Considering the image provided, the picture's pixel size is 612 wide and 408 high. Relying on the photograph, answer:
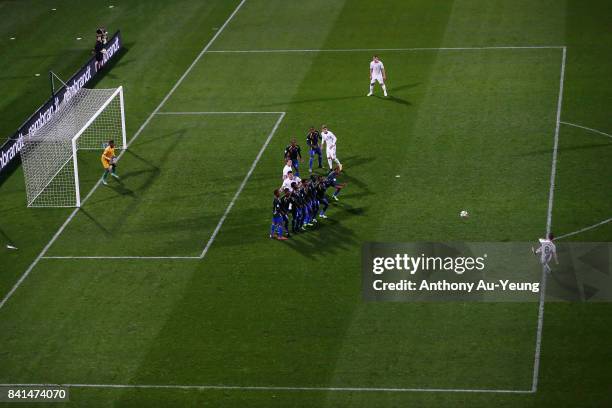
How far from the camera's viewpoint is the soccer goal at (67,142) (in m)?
44.0

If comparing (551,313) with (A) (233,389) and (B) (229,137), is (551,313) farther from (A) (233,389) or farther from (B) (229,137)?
(B) (229,137)

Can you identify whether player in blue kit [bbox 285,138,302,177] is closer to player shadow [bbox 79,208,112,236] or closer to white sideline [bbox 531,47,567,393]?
player shadow [bbox 79,208,112,236]

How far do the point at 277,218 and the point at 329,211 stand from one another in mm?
2700

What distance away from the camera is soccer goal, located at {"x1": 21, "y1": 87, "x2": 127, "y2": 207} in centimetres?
4397

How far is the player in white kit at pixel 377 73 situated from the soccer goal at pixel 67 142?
34.0 feet

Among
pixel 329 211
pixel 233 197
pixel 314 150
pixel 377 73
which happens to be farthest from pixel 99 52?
pixel 329 211

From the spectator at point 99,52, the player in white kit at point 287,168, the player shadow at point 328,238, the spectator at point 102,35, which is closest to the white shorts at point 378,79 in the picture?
the player in white kit at point 287,168

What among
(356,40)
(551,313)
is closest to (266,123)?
(356,40)

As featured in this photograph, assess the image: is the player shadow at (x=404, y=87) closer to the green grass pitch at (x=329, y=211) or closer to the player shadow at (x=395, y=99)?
the green grass pitch at (x=329, y=211)

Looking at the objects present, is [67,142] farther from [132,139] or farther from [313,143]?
[313,143]

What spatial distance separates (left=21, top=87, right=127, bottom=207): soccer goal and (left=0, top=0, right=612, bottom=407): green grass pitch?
70cm

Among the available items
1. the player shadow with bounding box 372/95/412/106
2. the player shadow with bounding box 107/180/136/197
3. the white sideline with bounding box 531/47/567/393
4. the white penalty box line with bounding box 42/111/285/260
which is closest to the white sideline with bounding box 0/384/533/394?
the white sideline with bounding box 531/47/567/393

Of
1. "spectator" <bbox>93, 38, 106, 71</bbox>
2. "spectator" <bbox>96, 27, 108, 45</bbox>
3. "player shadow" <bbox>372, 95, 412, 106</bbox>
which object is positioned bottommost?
"player shadow" <bbox>372, 95, 412, 106</bbox>

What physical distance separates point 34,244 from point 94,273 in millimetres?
3278
